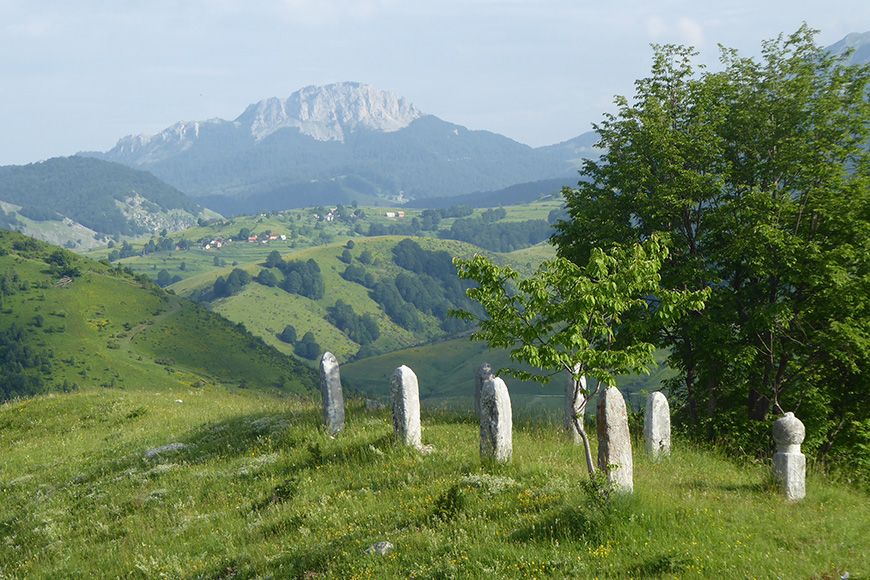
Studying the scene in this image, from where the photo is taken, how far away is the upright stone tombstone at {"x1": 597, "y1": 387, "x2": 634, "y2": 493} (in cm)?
1395

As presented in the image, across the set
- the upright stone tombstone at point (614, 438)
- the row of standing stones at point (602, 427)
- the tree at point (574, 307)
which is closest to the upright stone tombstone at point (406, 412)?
the row of standing stones at point (602, 427)

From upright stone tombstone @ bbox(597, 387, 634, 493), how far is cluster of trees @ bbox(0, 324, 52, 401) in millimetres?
179641

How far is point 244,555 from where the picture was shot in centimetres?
1412

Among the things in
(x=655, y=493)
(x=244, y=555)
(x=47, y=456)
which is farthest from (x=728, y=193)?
(x=47, y=456)

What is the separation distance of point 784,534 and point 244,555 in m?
9.50

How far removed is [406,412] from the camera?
19719mm

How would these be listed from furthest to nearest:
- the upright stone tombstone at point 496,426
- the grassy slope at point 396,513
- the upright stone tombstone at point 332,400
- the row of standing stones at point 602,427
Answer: the upright stone tombstone at point 332,400
the upright stone tombstone at point 496,426
the row of standing stones at point 602,427
the grassy slope at point 396,513

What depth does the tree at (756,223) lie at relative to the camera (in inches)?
952

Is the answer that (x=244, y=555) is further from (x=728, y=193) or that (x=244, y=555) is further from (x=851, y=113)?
(x=851, y=113)

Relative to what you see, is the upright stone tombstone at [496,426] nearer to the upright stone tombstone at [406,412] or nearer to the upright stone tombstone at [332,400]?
the upright stone tombstone at [406,412]

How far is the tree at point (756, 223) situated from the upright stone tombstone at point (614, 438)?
11.8 metres

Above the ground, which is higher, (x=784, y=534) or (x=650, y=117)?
(x=650, y=117)

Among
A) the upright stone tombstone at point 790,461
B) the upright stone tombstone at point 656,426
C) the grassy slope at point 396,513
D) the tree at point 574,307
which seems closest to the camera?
the grassy slope at point 396,513

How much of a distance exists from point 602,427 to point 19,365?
194 m
